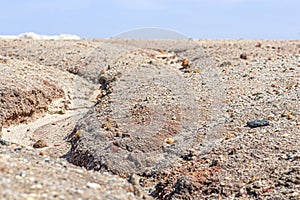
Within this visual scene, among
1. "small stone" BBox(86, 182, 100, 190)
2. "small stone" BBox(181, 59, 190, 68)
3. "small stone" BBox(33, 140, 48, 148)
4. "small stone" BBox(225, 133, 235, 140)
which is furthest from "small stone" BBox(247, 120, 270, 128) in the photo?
"small stone" BBox(181, 59, 190, 68)

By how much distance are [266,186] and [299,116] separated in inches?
93.1

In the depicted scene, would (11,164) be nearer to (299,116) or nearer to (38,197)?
(38,197)

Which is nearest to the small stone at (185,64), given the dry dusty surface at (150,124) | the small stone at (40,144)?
the dry dusty surface at (150,124)

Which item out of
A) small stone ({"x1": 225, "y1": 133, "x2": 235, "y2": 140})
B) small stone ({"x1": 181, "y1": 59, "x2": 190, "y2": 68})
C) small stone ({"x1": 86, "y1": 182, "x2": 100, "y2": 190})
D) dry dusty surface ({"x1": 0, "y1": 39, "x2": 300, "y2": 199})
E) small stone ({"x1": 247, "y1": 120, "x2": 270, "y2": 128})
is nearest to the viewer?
small stone ({"x1": 86, "y1": 182, "x2": 100, "y2": 190})

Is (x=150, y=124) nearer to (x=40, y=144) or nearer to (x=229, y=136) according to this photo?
(x=229, y=136)

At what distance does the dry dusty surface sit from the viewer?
5652mm

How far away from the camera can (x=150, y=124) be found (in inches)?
346

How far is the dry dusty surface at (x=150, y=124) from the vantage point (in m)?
5.65

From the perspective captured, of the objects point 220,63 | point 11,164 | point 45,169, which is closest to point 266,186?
point 45,169

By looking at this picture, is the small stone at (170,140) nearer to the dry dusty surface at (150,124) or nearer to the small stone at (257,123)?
the dry dusty surface at (150,124)

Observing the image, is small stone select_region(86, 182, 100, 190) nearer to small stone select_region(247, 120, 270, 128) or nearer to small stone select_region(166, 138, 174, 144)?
small stone select_region(166, 138, 174, 144)

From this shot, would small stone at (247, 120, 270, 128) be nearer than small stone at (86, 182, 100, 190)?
No

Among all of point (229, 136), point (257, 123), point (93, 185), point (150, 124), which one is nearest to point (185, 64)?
point (150, 124)

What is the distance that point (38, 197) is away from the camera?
13.8 feet
